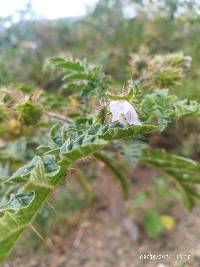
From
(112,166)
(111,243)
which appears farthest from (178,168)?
(111,243)


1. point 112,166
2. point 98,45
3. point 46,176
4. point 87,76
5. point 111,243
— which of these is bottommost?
point 111,243

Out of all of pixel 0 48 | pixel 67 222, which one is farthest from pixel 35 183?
pixel 67 222

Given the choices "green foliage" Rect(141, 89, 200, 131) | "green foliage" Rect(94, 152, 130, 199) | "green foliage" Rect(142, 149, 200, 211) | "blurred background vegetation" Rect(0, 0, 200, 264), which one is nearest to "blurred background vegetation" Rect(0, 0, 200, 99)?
"blurred background vegetation" Rect(0, 0, 200, 264)

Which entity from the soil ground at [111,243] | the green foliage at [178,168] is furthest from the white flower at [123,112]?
the soil ground at [111,243]

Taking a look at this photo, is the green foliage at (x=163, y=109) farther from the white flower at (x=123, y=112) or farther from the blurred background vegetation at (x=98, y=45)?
the blurred background vegetation at (x=98, y=45)

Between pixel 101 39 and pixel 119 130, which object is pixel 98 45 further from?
pixel 119 130

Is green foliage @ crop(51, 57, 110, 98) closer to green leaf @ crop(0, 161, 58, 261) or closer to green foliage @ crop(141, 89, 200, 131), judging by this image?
green foliage @ crop(141, 89, 200, 131)

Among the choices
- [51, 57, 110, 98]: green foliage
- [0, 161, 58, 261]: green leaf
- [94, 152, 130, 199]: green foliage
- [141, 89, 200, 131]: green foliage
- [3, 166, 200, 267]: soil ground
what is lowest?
[3, 166, 200, 267]: soil ground

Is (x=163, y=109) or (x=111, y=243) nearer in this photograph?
(x=163, y=109)
